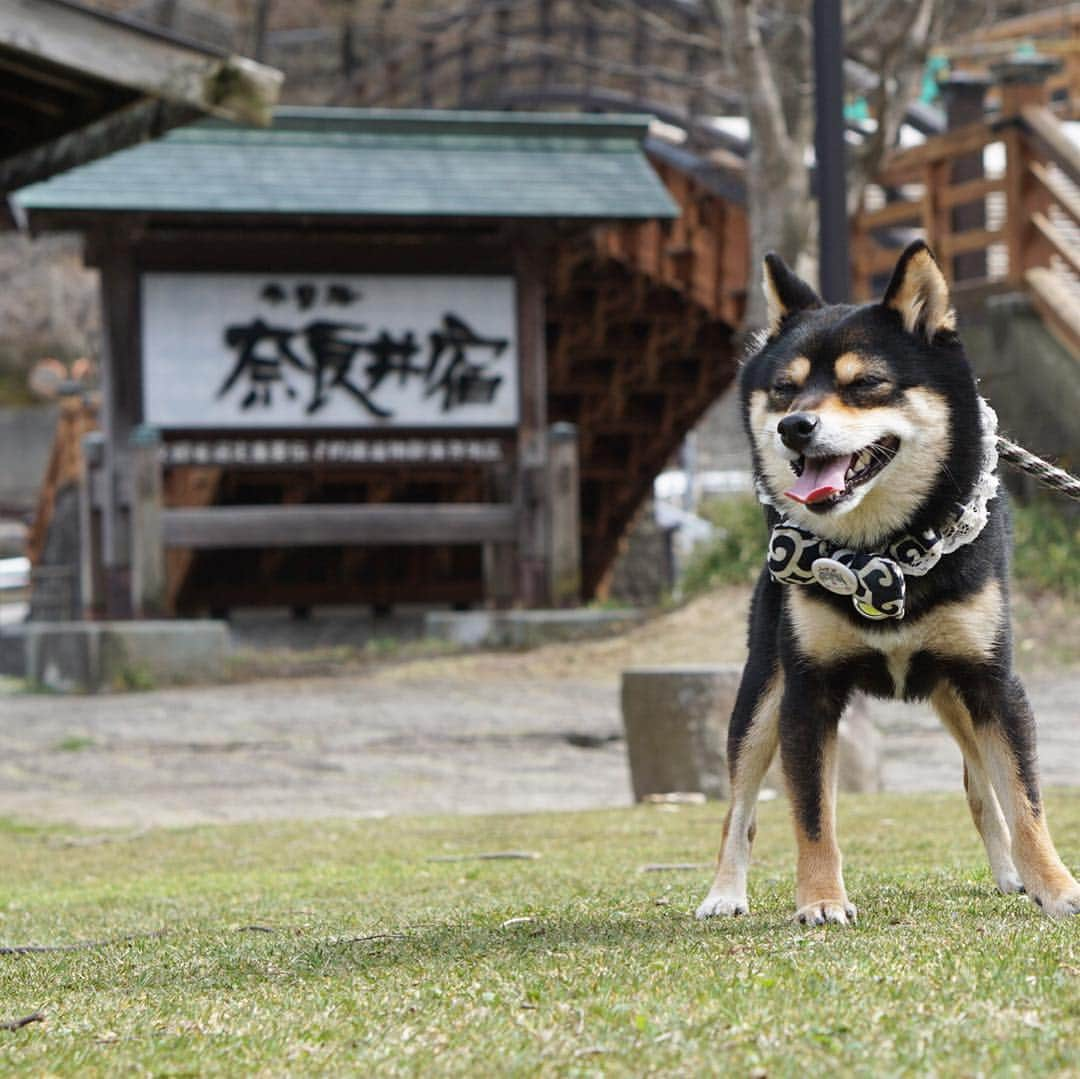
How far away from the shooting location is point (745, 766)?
479 centimetres

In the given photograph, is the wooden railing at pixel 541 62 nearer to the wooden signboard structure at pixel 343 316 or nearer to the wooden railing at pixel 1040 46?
the wooden railing at pixel 1040 46

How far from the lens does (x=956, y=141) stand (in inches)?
765

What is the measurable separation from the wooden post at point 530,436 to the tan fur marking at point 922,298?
15.1m

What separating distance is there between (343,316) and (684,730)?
1086cm

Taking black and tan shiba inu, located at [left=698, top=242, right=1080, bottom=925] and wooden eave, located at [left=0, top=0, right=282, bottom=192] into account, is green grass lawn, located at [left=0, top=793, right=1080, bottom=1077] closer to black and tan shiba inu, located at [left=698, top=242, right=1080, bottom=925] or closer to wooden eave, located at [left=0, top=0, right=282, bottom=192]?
black and tan shiba inu, located at [left=698, top=242, right=1080, bottom=925]

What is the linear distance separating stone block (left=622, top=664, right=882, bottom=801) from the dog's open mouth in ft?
17.7

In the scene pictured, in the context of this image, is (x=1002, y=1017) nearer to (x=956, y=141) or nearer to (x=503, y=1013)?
(x=503, y=1013)

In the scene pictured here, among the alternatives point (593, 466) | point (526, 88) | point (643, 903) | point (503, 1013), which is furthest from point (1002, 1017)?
point (526, 88)

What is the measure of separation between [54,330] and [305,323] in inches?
988

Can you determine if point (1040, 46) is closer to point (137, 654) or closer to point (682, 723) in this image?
point (137, 654)

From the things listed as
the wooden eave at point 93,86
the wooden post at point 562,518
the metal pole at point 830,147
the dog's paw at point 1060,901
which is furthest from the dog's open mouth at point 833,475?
the wooden post at point 562,518

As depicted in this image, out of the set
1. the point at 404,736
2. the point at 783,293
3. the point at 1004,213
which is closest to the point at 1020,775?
the point at 783,293

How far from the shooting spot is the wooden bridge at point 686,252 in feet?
60.9

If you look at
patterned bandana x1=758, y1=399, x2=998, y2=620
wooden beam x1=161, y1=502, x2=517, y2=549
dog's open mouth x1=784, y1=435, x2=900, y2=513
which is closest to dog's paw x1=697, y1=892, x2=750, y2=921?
patterned bandana x1=758, y1=399, x2=998, y2=620
